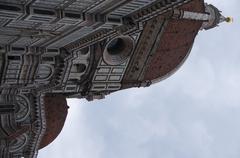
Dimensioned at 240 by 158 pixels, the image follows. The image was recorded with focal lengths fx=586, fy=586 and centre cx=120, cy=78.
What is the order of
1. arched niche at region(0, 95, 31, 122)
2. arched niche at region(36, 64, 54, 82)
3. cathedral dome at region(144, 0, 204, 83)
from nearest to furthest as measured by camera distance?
arched niche at region(0, 95, 31, 122), arched niche at region(36, 64, 54, 82), cathedral dome at region(144, 0, 204, 83)

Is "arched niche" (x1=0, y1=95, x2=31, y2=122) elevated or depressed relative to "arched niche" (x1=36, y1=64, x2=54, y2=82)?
depressed

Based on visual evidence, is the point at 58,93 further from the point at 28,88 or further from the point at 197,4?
the point at 197,4

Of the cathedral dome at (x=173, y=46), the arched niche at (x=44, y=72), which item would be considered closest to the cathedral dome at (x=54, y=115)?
the arched niche at (x=44, y=72)

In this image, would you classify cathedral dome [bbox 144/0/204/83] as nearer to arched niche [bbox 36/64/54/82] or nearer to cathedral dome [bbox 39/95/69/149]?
cathedral dome [bbox 39/95/69/149]

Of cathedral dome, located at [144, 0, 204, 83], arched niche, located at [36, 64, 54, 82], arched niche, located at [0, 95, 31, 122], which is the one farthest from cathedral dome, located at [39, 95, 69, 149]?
cathedral dome, located at [144, 0, 204, 83]

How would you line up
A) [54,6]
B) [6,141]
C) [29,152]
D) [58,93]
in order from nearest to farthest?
[54,6], [6,141], [29,152], [58,93]

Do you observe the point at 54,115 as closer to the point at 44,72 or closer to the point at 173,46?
the point at 44,72

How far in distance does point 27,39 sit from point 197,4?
632 inches

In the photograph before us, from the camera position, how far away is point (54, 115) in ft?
137

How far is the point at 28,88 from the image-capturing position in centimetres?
3794

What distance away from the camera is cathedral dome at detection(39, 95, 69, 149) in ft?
135

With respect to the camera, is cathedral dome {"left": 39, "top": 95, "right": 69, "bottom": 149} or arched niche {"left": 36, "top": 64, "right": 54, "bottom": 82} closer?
arched niche {"left": 36, "top": 64, "right": 54, "bottom": 82}

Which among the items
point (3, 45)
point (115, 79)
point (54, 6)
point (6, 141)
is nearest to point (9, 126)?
point (6, 141)

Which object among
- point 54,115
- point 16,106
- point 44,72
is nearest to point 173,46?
point 54,115
